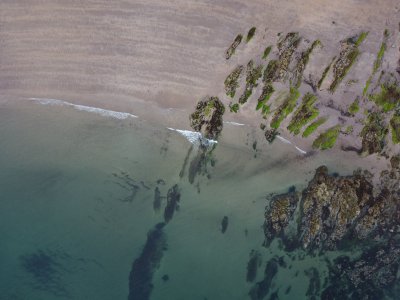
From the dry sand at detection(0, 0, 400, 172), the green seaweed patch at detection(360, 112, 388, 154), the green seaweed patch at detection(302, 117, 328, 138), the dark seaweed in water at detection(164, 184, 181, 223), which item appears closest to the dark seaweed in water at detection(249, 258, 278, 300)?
the dark seaweed in water at detection(164, 184, 181, 223)

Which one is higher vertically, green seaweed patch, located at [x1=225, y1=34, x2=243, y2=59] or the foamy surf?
green seaweed patch, located at [x1=225, y1=34, x2=243, y2=59]

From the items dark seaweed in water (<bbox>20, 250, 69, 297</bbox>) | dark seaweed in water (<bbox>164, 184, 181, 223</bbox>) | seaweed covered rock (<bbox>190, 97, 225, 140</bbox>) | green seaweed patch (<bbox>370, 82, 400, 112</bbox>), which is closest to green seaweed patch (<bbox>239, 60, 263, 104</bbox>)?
seaweed covered rock (<bbox>190, 97, 225, 140</bbox>)

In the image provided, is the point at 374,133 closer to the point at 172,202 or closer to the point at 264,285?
the point at 264,285

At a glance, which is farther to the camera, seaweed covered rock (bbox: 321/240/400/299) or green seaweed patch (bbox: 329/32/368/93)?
seaweed covered rock (bbox: 321/240/400/299)

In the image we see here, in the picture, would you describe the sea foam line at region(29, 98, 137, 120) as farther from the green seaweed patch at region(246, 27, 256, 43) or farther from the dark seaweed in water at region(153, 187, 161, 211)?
the green seaweed patch at region(246, 27, 256, 43)

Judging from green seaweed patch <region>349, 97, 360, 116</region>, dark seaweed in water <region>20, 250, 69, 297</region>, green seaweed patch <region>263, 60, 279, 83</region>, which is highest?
green seaweed patch <region>263, 60, 279, 83</region>

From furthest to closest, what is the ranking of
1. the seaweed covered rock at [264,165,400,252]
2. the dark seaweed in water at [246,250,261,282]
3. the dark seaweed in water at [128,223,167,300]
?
the dark seaweed in water at [128,223,167,300]
the dark seaweed in water at [246,250,261,282]
the seaweed covered rock at [264,165,400,252]

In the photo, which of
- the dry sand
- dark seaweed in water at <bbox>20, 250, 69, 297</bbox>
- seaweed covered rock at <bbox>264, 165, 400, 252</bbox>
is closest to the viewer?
the dry sand
